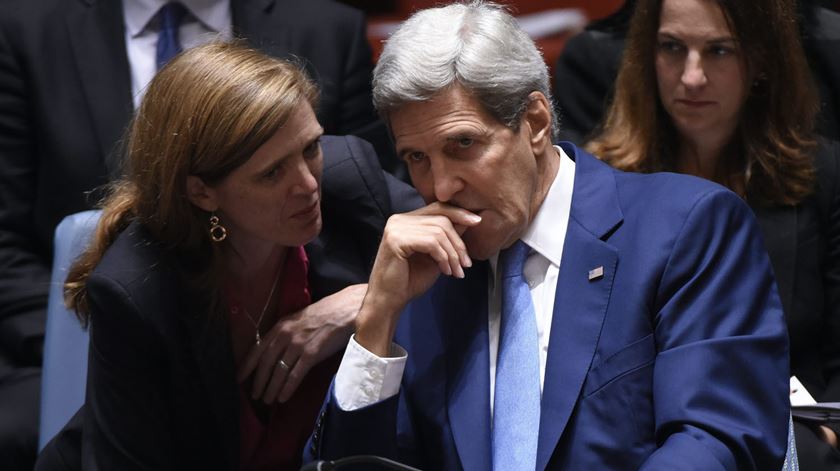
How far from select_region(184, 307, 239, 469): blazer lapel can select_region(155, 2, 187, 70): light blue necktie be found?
101 cm

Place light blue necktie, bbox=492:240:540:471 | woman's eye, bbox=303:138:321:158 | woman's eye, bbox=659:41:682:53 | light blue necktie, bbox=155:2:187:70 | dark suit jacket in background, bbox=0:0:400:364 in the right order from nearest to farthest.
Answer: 1. light blue necktie, bbox=492:240:540:471
2. woman's eye, bbox=303:138:321:158
3. woman's eye, bbox=659:41:682:53
4. dark suit jacket in background, bbox=0:0:400:364
5. light blue necktie, bbox=155:2:187:70

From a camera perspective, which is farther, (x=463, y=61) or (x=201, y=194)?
(x=201, y=194)

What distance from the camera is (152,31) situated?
2.98m

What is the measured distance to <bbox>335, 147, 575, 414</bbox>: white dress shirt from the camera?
181 centimetres

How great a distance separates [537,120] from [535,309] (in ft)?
0.87

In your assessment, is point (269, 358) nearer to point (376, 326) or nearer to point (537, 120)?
point (376, 326)

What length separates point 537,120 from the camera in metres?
1.88

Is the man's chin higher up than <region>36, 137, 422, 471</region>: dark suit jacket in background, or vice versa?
the man's chin

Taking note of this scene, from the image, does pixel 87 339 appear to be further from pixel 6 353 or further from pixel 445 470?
pixel 445 470

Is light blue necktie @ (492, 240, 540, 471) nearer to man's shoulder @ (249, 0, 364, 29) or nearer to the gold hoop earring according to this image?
the gold hoop earring

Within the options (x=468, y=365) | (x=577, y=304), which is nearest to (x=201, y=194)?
(x=468, y=365)


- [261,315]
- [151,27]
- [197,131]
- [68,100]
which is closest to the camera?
[197,131]

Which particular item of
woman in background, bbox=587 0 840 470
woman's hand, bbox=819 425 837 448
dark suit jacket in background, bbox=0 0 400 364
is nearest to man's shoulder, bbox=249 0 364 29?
dark suit jacket in background, bbox=0 0 400 364

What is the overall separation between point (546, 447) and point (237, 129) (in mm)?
666
